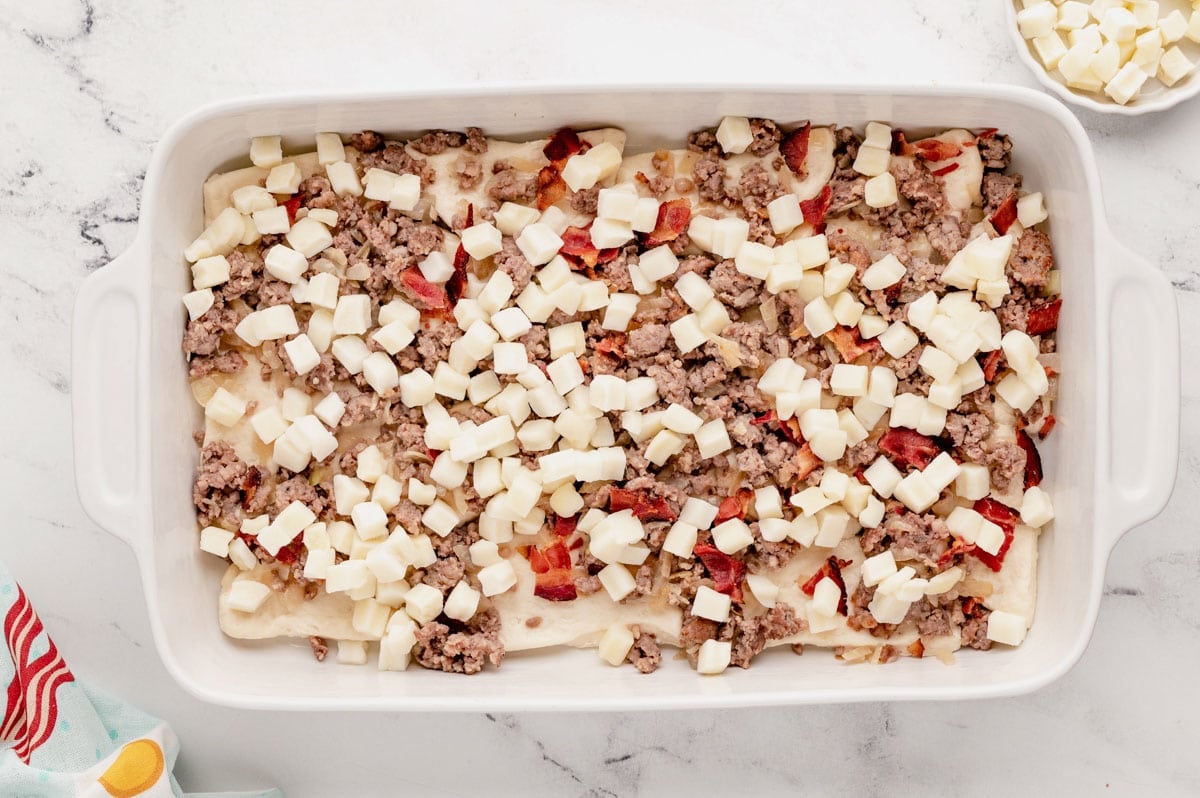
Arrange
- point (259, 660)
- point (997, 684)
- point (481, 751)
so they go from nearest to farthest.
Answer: point (997, 684), point (259, 660), point (481, 751)

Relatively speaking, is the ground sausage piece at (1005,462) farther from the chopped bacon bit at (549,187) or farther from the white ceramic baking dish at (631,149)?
the chopped bacon bit at (549,187)

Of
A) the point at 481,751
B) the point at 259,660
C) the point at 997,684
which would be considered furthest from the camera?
the point at 481,751

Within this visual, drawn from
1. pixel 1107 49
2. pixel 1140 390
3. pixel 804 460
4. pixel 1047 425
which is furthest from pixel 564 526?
pixel 1107 49

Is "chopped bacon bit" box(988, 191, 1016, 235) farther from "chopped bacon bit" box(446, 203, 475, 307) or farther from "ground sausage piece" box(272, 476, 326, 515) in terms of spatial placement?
"ground sausage piece" box(272, 476, 326, 515)

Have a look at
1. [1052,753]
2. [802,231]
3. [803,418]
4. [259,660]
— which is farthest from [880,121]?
[259,660]

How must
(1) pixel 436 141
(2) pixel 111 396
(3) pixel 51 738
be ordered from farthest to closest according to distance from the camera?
(3) pixel 51 738 < (1) pixel 436 141 < (2) pixel 111 396

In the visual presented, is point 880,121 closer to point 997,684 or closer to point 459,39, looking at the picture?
point 459,39

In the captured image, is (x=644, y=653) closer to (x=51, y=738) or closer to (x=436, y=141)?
(x=436, y=141)
